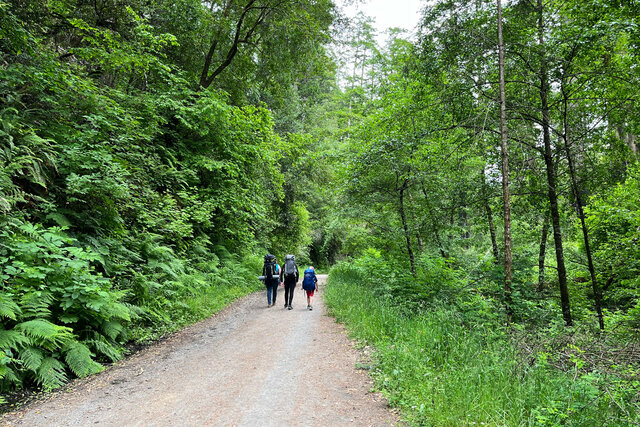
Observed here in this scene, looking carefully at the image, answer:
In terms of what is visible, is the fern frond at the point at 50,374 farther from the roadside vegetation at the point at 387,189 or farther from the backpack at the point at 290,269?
the backpack at the point at 290,269

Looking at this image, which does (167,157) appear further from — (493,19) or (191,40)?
(493,19)

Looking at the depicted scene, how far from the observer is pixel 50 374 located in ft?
13.8

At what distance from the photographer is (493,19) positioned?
7.36m

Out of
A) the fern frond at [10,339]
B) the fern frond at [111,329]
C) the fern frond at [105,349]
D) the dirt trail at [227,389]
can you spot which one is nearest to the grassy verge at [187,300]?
the dirt trail at [227,389]

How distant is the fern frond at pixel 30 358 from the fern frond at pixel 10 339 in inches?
4.9

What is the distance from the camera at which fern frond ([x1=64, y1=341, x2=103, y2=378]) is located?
457 centimetres

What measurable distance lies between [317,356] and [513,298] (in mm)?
4309

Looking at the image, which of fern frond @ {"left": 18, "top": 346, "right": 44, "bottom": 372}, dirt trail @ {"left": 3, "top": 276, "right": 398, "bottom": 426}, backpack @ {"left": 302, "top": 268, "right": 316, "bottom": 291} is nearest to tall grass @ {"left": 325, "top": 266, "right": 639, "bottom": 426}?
dirt trail @ {"left": 3, "top": 276, "right": 398, "bottom": 426}

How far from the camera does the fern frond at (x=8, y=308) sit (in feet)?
12.6

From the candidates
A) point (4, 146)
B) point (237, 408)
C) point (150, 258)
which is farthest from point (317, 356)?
point (4, 146)

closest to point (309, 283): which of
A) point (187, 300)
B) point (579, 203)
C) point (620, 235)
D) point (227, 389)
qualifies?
point (187, 300)

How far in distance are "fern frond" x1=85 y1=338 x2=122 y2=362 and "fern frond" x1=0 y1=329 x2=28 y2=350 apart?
46.9 inches

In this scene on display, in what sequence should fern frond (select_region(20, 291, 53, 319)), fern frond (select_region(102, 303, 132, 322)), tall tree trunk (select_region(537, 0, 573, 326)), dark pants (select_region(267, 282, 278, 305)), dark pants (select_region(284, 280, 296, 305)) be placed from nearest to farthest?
fern frond (select_region(20, 291, 53, 319)), fern frond (select_region(102, 303, 132, 322)), tall tree trunk (select_region(537, 0, 573, 326)), dark pants (select_region(284, 280, 296, 305)), dark pants (select_region(267, 282, 278, 305))

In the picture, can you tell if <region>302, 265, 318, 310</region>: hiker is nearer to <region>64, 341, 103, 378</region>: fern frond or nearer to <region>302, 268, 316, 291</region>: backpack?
<region>302, 268, 316, 291</region>: backpack
